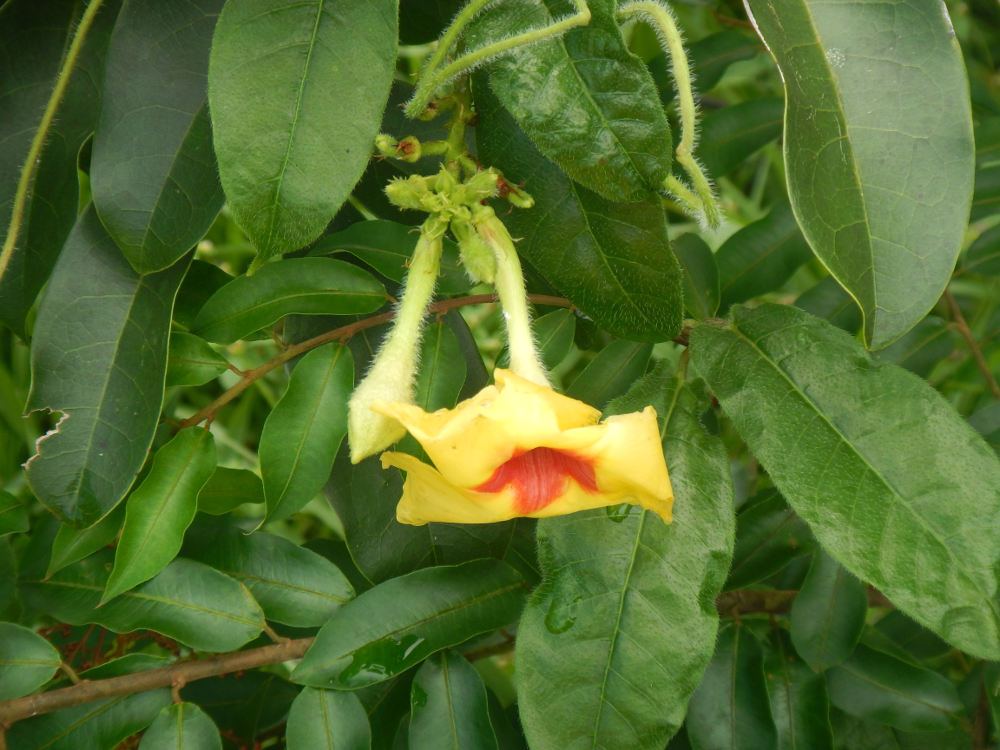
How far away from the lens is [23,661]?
96 cm

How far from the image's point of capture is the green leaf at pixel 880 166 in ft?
2.52

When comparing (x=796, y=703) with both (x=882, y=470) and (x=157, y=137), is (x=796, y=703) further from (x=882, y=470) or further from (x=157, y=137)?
(x=157, y=137)

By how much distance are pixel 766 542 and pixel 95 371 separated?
84cm

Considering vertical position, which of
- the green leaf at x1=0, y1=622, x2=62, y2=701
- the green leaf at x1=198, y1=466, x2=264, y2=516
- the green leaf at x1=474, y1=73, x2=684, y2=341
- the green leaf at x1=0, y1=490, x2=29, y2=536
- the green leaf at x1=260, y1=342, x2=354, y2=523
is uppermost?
the green leaf at x1=474, y1=73, x2=684, y2=341

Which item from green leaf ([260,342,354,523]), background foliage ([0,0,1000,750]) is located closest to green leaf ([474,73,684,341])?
background foliage ([0,0,1000,750])

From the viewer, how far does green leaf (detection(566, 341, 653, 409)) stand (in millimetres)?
1066

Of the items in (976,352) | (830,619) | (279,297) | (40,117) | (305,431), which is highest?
(40,117)

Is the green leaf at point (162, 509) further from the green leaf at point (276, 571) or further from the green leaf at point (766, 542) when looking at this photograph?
the green leaf at point (766, 542)

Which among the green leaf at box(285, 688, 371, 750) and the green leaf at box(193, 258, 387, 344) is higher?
the green leaf at box(193, 258, 387, 344)

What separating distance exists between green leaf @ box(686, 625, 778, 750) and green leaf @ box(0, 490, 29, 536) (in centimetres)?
84

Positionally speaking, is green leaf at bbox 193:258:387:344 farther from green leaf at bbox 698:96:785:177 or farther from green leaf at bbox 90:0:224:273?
green leaf at bbox 698:96:785:177

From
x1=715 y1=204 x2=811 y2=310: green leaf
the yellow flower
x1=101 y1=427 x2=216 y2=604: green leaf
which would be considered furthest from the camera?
x1=715 y1=204 x2=811 y2=310: green leaf

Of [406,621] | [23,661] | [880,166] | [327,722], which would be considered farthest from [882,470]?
[23,661]

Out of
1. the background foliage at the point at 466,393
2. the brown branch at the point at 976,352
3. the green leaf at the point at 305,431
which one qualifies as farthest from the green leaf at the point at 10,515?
the brown branch at the point at 976,352
